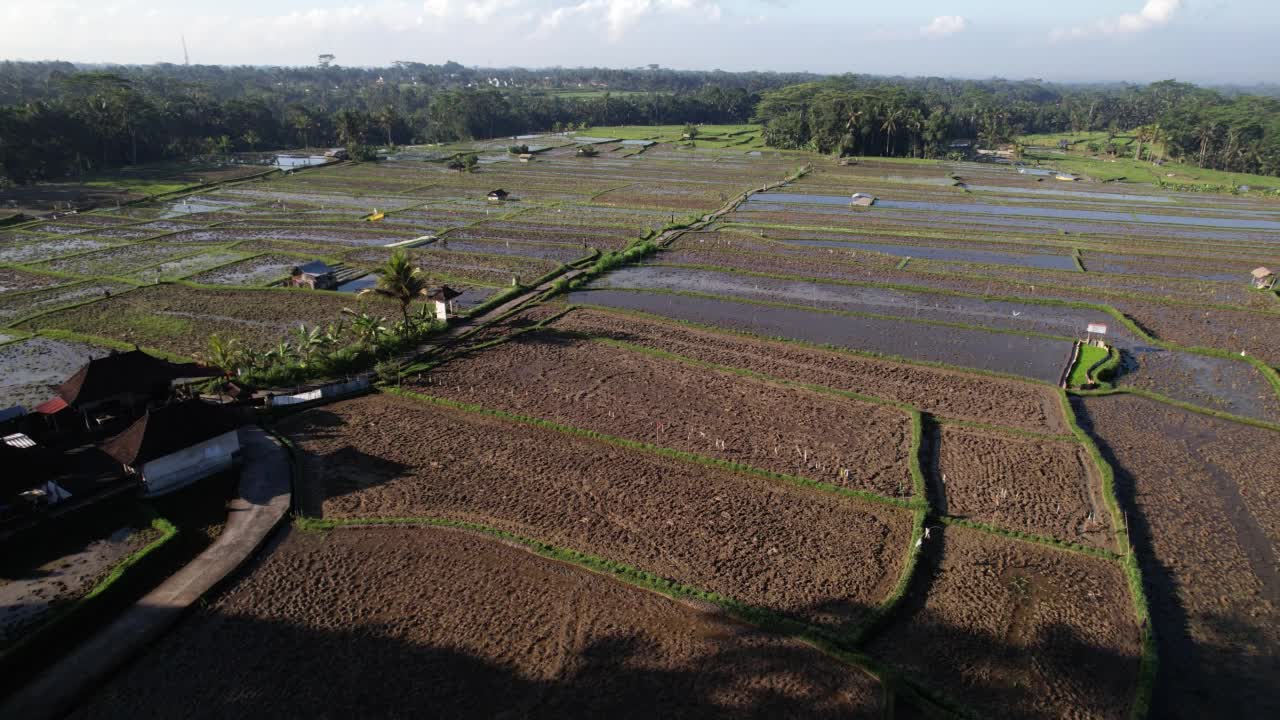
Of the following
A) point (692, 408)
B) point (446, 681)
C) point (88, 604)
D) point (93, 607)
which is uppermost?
point (692, 408)

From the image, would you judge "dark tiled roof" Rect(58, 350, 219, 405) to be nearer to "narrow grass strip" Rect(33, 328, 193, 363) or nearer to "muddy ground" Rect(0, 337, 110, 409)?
"muddy ground" Rect(0, 337, 110, 409)

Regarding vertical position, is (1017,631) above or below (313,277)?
below

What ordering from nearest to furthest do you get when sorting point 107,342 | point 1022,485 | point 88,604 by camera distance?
point 88,604 < point 1022,485 < point 107,342

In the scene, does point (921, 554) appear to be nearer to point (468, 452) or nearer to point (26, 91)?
point (468, 452)

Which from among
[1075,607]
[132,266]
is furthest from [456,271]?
[1075,607]

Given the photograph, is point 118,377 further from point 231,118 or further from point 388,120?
point 231,118

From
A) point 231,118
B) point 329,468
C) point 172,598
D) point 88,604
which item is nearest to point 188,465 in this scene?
point 329,468
